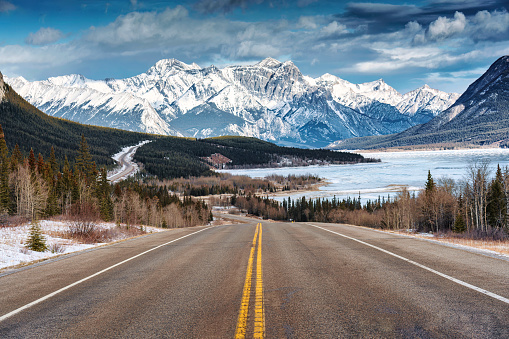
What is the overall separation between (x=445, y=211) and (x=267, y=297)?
2831 inches

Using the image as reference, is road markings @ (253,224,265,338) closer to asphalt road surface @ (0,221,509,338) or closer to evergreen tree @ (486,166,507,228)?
asphalt road surface @ (0,221,509,338)

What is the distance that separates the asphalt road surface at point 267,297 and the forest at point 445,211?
22354 mm

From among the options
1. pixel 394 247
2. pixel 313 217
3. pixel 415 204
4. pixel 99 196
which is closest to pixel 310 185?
pixel 313 217

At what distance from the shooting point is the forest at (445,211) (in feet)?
181

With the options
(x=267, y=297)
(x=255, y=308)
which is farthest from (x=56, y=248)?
(x=255, y=308)

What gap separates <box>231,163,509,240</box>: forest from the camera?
55.1 meters

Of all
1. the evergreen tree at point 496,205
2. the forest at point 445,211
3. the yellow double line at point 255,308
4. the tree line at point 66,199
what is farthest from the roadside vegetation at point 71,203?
the evergreen tree at point 496,205

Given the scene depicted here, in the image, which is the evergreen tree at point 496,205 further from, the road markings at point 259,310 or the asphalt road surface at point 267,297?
the road markings at point 259,310

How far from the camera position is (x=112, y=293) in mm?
8422

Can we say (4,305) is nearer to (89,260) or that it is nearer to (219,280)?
(219,280)

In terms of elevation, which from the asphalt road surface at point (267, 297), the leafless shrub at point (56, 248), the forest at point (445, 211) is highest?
the asphalt road surface at point (267, 297)

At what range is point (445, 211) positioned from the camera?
6962 centimetres

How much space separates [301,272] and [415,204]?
262 feet

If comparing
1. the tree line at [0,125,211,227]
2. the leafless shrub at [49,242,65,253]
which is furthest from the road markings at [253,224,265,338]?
the tree line at [0,125,211,227]
